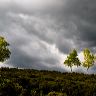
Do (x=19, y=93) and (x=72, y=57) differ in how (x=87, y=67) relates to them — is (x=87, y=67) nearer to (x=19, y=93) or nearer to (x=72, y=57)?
(x=72, y=57)

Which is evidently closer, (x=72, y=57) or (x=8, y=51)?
(x=8, y=51)

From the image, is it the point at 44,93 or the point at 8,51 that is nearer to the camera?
the point at 44,93

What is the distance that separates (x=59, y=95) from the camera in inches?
863

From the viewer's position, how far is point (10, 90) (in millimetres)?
23234

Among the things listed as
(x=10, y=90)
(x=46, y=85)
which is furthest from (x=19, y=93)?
(x=46, y=85)

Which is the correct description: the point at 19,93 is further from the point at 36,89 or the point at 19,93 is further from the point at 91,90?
the point at 91,90

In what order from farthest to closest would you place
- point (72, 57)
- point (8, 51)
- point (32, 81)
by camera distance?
point (72, 57) < point (8, 51) < point (32, 81)

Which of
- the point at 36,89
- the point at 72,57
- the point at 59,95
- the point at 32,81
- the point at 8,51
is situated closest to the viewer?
the point at 59,95

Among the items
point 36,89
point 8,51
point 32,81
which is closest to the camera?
point 36,89

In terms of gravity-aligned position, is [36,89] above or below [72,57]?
below

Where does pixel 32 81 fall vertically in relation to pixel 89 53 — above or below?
below

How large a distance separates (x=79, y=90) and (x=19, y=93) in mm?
5277

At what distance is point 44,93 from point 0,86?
3535 millimetres

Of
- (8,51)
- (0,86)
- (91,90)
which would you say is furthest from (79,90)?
(8,51)
